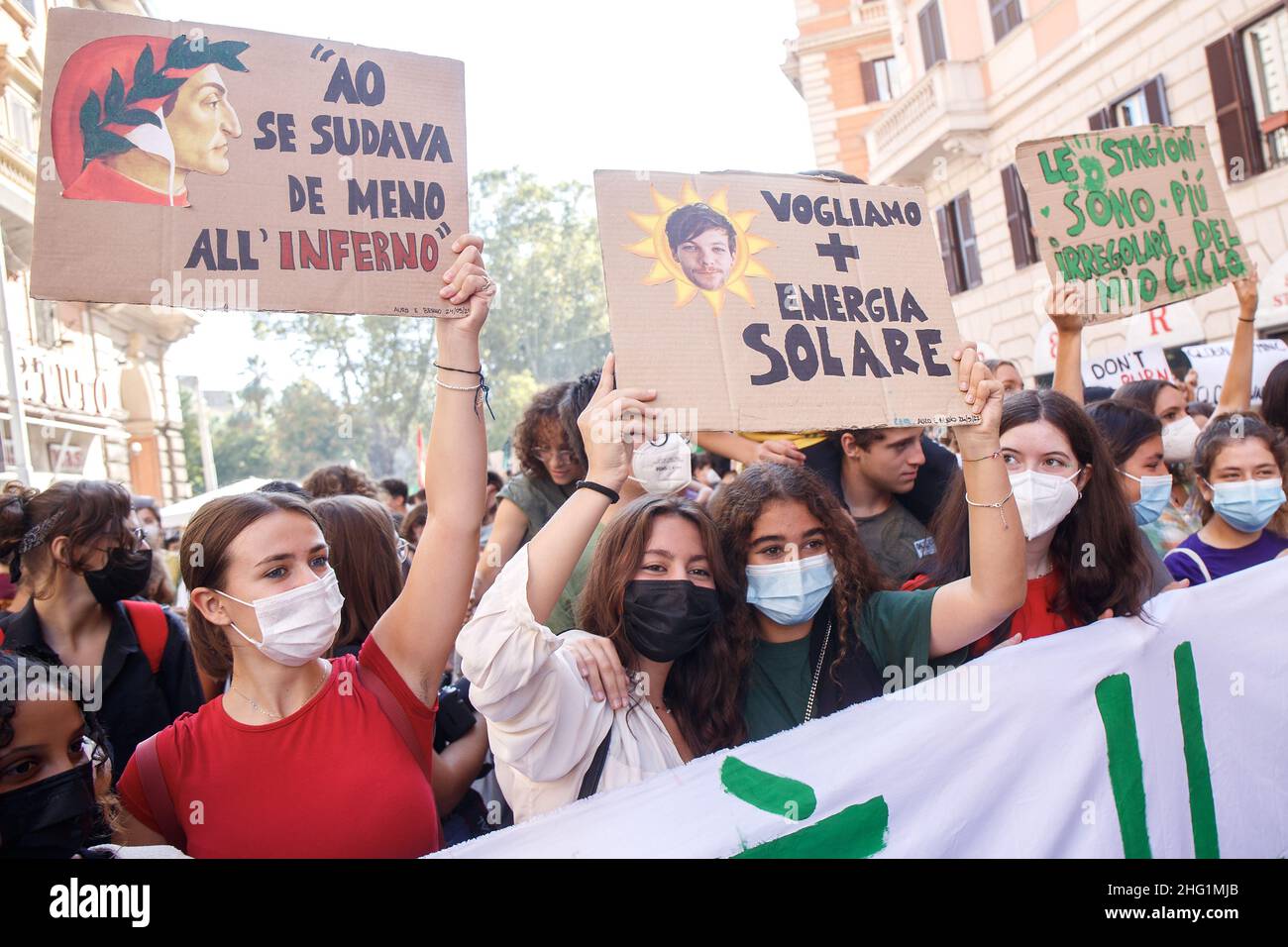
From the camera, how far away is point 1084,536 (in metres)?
2.75

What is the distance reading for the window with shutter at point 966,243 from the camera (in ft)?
55.8

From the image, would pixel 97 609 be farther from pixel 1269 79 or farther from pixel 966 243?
pixel 966 243

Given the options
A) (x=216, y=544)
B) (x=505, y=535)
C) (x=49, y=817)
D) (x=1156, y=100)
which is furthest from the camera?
(x=1156, y=100)

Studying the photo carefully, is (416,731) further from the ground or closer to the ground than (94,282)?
closer to the ground

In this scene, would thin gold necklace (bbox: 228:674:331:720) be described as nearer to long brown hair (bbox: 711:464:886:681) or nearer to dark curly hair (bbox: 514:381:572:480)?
long brown hair (bbox: 711:464:886:681)

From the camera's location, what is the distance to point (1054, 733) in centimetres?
237

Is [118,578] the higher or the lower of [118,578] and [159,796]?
the higher

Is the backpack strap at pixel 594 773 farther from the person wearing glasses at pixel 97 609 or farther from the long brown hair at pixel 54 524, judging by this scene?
the long brown hair at pixel 54 524

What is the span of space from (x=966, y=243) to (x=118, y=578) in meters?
16.3

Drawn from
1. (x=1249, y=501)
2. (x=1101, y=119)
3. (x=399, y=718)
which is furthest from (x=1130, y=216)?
(x=1101, y=119)

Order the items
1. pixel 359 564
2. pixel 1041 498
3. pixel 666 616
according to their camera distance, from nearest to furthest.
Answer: pixel 666 616 → pixel 1041 498 → pixel 359 564

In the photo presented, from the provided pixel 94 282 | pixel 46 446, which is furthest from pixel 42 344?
pixel 94 282
